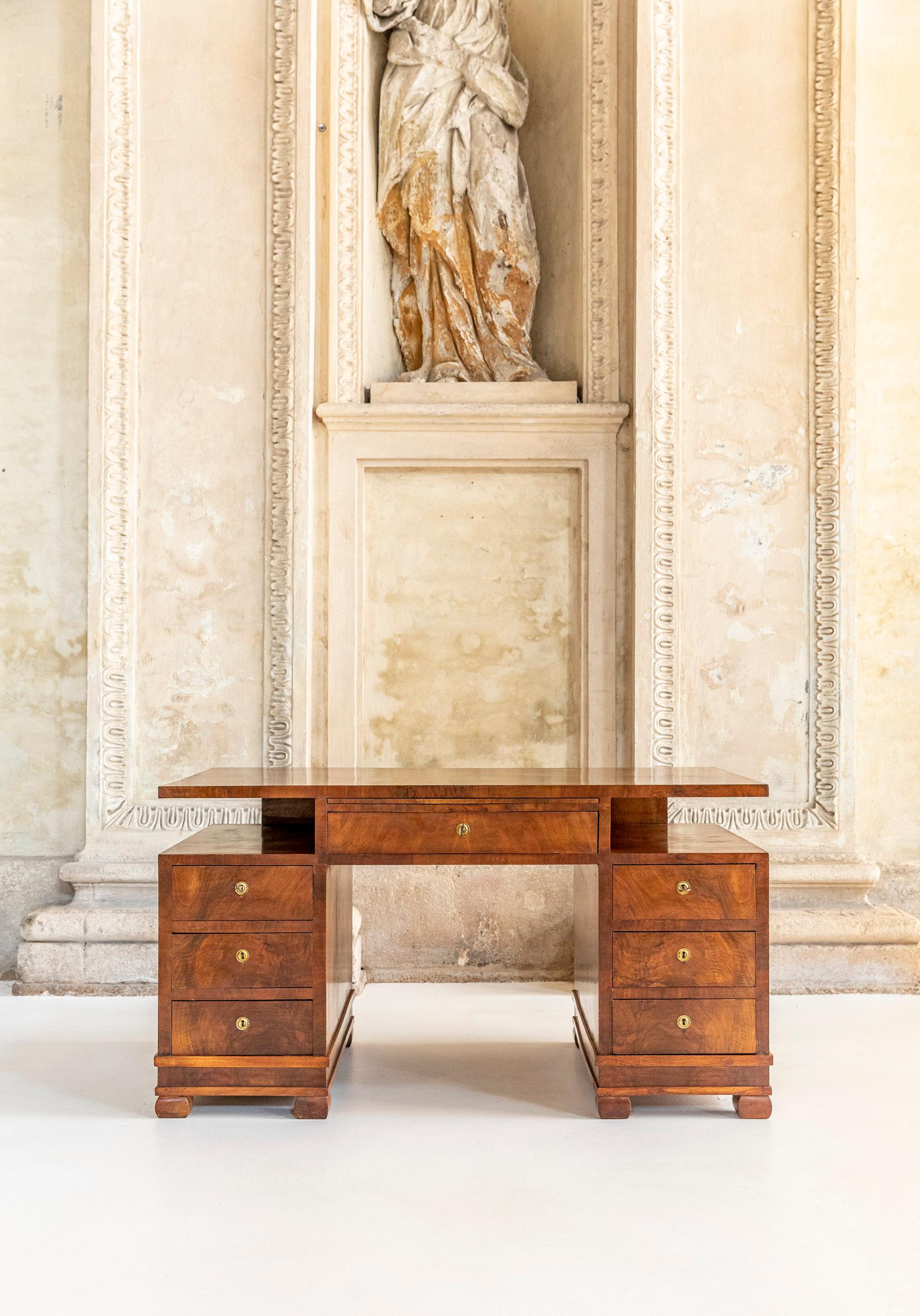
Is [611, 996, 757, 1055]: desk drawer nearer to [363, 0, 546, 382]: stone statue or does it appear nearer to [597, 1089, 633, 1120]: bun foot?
[597, 1089, 633, 1120]: bun foot

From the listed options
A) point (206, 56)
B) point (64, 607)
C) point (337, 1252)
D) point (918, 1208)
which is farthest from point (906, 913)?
point (206, 56)

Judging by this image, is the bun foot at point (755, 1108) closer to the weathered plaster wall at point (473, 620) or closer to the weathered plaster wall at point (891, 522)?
the weathered plaster wall at point (473, 620)

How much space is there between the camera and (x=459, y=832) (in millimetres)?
3113

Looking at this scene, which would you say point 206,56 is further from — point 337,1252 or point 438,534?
point 337,1252

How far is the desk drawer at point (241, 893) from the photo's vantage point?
10.2ft

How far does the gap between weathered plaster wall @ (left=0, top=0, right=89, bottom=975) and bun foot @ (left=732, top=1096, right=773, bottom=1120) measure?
120 inches

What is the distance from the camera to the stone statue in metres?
5.02

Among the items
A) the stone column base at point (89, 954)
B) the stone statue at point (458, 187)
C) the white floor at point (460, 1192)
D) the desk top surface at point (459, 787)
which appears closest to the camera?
the white floor at point (460, 1192)

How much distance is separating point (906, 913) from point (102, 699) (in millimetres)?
3458

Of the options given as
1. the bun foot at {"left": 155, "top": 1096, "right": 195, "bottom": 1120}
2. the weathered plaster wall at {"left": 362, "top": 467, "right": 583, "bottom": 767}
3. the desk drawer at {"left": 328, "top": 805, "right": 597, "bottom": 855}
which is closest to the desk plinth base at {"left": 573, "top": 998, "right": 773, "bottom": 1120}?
the desk drawer at {"left": 328, "top": 805, "right": 597, "bottom": 855}

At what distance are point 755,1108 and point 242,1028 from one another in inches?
55.2

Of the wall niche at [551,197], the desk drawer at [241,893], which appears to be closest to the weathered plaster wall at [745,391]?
the wall niche at [551,197]

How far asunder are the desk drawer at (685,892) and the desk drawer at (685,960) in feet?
0.17

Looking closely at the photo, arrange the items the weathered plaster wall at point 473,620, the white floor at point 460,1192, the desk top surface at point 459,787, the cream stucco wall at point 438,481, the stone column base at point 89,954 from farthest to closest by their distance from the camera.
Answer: the weathered plaster wall at point 473,620 → the cream stucco wall at point 438,481 → the stone column base at point 89,954 → the desk top surface at point 459,787 → the white floor at point 460,1192
